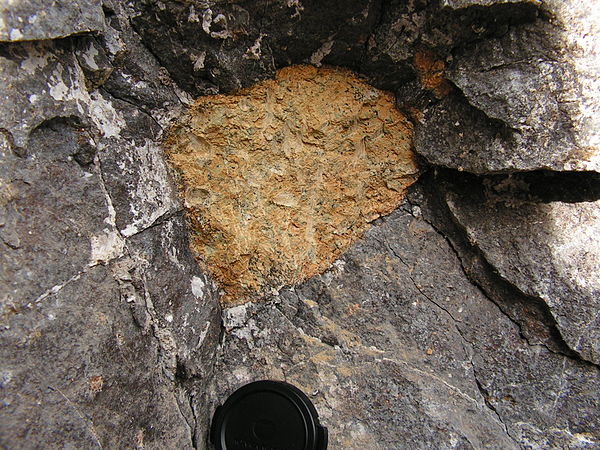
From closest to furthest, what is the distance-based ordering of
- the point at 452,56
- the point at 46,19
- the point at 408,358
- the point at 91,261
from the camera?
the point at 46,19 < the point at 91,261 < the point at 452,56 < the point at 408,358

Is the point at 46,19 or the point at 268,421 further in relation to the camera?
the point at 268,421

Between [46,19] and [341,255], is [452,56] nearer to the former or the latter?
[341,255]

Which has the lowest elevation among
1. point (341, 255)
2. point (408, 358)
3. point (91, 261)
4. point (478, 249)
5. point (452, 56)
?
point (91, 261)

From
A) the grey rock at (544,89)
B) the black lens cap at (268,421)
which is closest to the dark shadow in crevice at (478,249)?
the grey rock at (544,89)

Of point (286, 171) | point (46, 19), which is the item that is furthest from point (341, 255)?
point (46, 19)

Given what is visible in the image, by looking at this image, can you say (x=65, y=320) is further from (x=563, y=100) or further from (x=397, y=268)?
(x=563, y=100)

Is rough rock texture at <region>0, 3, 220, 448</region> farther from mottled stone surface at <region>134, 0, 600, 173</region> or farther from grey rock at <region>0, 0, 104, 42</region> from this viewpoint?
mottled stone surface at <region>134, 0, 600, 173</region>

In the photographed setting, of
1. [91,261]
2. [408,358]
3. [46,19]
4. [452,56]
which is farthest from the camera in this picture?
[408,358]

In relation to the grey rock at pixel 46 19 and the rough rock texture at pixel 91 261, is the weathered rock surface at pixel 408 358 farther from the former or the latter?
the grey rock at pixel 46 19
